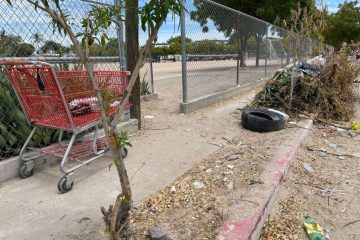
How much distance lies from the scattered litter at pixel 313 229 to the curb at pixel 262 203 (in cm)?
32

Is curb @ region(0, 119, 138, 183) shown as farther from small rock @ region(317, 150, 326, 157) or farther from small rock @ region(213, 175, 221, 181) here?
small rock @ region(317, 150, 326, 157)

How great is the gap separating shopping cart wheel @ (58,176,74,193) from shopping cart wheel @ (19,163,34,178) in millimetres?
639

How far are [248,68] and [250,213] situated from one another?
28.1 feet

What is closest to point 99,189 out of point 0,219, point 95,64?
point 0,219

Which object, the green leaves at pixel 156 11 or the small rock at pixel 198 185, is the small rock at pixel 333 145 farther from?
the green leaves at pixel 156 11

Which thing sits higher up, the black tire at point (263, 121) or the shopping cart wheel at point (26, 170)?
the black tire at point (263, 121)

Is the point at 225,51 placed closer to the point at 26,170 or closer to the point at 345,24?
the point at 26,170

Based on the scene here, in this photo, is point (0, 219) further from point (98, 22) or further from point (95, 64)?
point (95, 64)

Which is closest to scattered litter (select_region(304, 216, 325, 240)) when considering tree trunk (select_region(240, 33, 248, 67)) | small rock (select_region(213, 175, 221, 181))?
small rock (select_region(213, 175, 221, 181))

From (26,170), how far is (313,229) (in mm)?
2837

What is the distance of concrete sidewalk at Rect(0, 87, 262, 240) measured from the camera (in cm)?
253

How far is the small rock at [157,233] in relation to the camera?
225 cm

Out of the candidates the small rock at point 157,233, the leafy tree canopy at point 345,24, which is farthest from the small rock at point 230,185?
the leafy tree canopy at point 345,24

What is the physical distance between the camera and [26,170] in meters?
3.49
